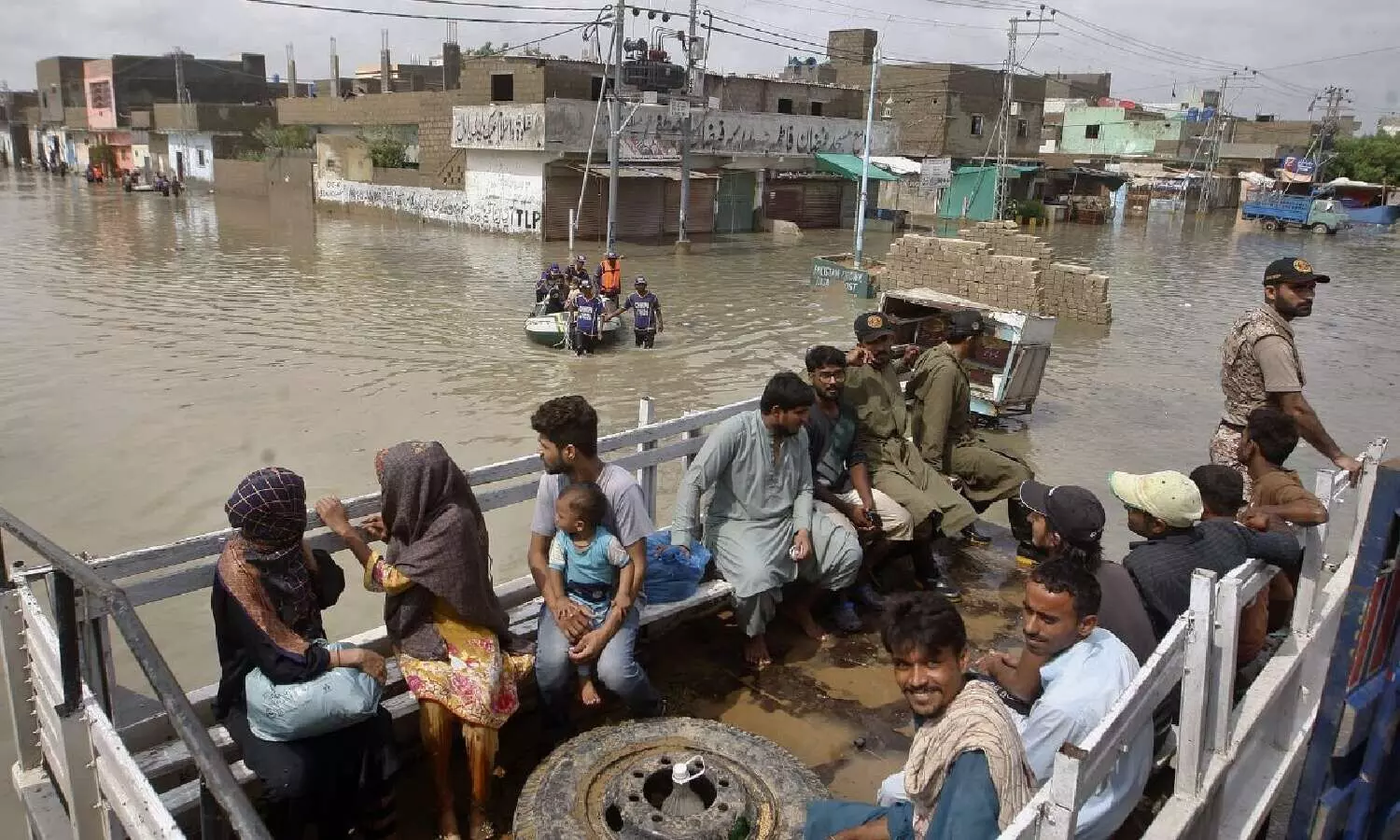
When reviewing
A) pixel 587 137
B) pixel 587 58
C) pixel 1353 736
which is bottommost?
pixel 1353 736

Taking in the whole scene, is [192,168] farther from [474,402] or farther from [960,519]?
[960,519]

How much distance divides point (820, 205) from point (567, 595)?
126 ft

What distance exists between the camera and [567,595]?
12.9 ft

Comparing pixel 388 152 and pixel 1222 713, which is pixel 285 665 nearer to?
pixel 1222 713

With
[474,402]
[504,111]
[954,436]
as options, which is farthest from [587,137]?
[954,436]

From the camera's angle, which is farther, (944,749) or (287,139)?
(287,139)

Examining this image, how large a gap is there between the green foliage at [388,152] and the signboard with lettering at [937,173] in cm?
2311

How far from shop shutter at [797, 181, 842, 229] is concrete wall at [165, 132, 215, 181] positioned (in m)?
34.2

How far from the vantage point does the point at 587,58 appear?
3228 cm

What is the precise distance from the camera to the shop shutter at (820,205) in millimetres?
39875

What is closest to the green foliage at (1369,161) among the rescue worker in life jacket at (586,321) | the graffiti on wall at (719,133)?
the graffiti on wall at (719,133)

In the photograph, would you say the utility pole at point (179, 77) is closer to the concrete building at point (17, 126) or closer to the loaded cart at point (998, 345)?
the concrete building at point (17, 126)

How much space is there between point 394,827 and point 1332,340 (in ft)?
65.7

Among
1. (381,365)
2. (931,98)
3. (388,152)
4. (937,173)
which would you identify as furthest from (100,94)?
(381,365)
